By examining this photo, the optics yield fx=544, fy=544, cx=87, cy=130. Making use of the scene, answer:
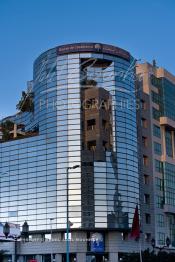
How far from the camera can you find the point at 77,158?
91.1 meters

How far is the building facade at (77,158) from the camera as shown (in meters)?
88.8

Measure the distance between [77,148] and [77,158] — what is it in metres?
1.77

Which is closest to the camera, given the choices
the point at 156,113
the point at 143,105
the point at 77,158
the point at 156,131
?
the point at 77,158

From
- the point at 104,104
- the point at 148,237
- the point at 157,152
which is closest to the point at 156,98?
the point at 157,152

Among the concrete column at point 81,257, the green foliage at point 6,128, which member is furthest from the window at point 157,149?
the green foliage at point 6,128

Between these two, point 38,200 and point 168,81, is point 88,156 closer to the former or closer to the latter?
point 38,200

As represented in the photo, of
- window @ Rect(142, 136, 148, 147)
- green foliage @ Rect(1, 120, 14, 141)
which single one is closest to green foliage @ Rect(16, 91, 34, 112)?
green foliage @ Rect(1, 120, 14, 141)

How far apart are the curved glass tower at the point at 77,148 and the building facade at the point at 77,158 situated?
0.17m

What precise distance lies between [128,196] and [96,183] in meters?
5.97

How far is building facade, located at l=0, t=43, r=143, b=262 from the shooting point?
88.8m

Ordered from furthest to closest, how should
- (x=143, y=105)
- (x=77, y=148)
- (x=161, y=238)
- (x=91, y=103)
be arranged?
(x=143, y=105) → (x=161, y=238) → (x=91, y=103) → (x=77, y=148)

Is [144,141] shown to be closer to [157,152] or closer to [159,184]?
[157,152]

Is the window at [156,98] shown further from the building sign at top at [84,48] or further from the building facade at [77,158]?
the building sign at top at [84,48]

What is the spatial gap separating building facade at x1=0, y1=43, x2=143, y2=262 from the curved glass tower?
167mm
